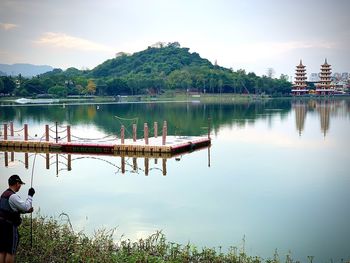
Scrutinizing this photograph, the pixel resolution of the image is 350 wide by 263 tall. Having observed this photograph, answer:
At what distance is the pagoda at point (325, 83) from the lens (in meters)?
127

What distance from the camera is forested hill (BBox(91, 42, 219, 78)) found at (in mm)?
150375

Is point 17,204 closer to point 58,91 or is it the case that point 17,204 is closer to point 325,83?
point 58,91

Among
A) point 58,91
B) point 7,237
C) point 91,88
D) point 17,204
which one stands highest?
point 91,88

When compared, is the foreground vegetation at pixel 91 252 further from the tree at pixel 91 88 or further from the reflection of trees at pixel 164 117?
the tree at pixel 91 88

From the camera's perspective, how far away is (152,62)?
157 m

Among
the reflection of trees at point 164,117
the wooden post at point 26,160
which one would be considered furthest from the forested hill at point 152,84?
the wooden post at point 26,160

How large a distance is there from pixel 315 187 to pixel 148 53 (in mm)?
161880

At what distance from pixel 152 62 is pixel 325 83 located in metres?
59.1

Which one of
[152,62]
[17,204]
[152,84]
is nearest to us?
[17,204]

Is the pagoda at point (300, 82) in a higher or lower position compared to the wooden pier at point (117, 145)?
higher

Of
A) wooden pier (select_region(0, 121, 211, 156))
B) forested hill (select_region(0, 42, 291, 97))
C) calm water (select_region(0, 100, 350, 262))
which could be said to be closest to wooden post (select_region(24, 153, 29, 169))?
calm water (select_region(0, 100, 350, 262))

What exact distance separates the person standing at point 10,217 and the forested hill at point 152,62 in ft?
452

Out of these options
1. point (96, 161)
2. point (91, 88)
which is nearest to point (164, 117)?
point (96, 161)

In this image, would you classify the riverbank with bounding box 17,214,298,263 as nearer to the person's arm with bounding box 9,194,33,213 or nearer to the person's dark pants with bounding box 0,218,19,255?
the person's dark pants with bounding box 0,218,19,255
